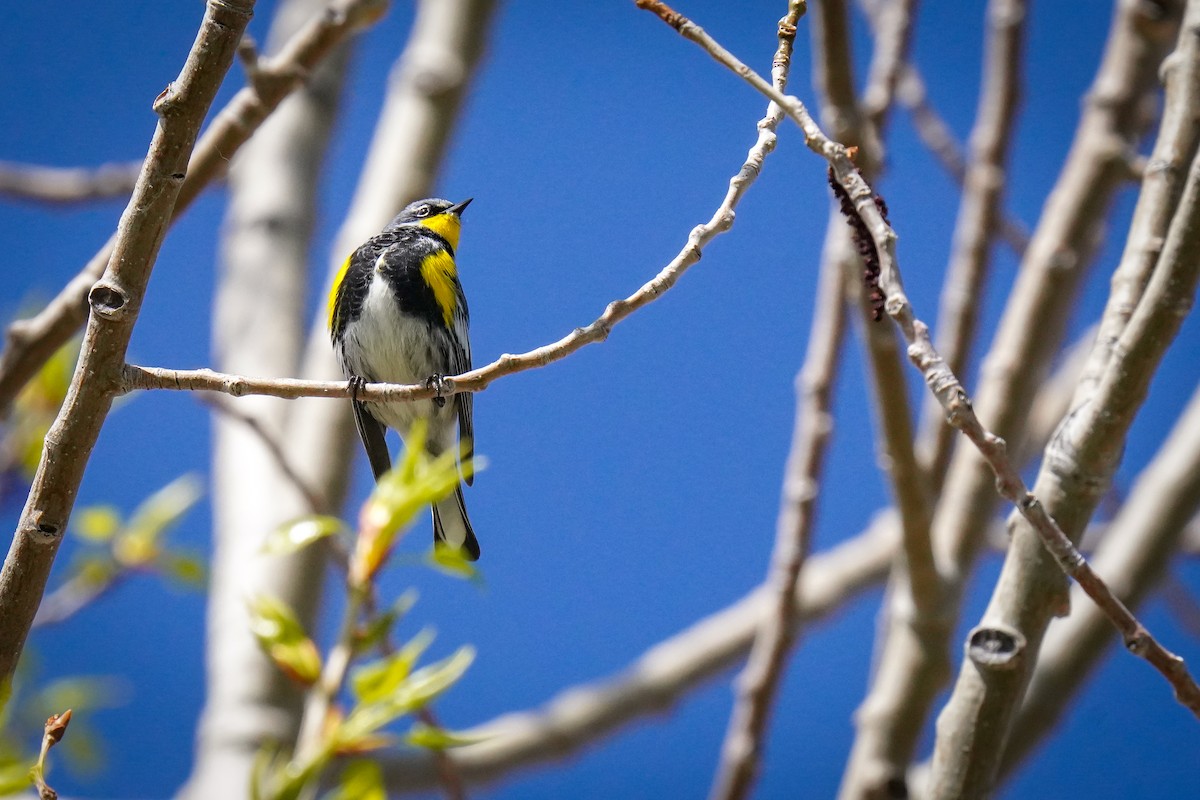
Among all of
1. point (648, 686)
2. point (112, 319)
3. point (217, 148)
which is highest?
point (217, 148)

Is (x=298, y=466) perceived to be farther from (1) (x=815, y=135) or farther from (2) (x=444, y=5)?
(1) (x=815, y=135)

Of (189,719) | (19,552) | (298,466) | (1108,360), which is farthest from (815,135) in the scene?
(189,719)

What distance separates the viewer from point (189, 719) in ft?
43.8

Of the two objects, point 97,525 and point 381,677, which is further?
point 97,525

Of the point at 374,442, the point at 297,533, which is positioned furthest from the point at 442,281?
the point at 297,533

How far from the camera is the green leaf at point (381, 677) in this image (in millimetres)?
1672

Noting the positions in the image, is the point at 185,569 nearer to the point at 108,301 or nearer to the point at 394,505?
the point at 394,505

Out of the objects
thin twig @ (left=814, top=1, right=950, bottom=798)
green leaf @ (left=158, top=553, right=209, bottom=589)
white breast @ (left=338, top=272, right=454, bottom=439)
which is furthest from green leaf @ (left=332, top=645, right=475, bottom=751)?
green leaf @ (left=158, top=553, right=209, bottom=589)

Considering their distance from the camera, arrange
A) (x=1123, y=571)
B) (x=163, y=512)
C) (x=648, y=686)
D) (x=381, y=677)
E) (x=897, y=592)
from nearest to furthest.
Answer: (x=381, y=677) → (x=897, y=592) → (x=1123, y=571) → (x=163, y=512) → (x=648, y=686)

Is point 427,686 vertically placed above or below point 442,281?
below

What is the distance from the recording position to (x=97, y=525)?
141 inches

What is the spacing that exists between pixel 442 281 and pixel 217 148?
1.33m

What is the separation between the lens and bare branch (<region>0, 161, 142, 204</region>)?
368 cm

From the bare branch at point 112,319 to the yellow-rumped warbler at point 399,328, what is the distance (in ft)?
5.22
